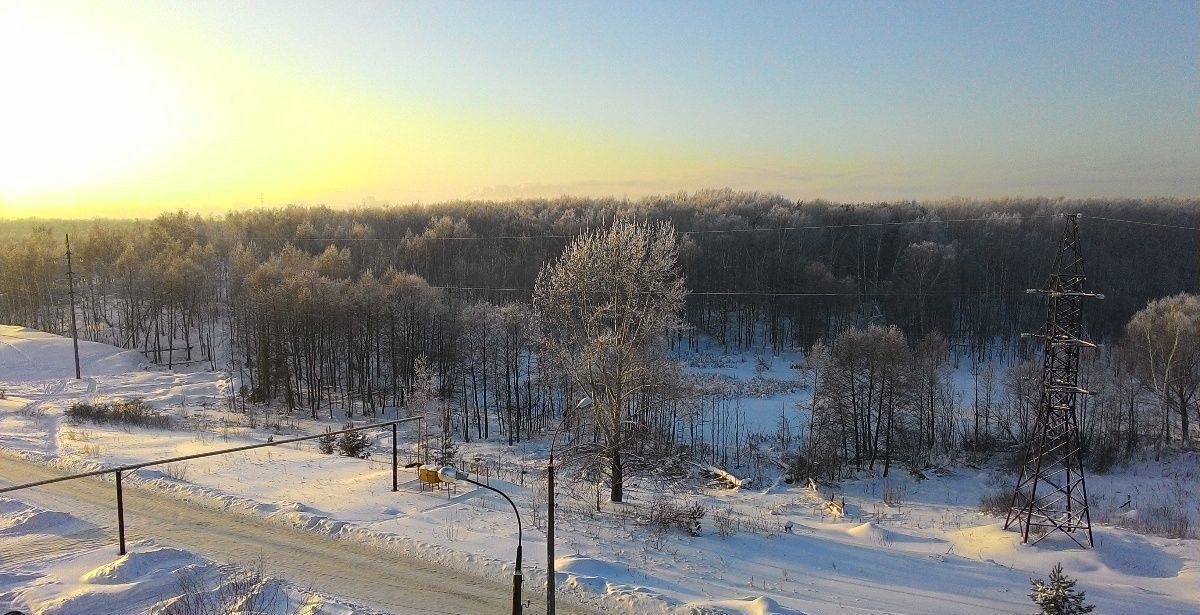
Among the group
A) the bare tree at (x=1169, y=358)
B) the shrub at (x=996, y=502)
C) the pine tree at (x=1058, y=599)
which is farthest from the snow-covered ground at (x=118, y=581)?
the bare tree at (x=1169, y=358)

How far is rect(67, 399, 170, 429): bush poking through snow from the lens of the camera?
31438 mm

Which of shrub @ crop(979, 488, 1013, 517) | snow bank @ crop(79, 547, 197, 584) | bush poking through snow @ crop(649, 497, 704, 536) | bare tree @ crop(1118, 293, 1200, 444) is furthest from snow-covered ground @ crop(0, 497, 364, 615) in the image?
bare tree @ crop(1118, 293, 1200, 444)

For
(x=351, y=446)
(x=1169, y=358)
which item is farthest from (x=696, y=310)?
(x=351, y=446)

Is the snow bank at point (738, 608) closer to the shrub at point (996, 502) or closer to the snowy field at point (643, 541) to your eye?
the snowy field at point (643, 541)

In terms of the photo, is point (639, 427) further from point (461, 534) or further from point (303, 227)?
point (303, 227)

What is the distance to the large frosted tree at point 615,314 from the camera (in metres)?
21.2

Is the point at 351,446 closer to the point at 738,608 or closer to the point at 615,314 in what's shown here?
the point at 615,314

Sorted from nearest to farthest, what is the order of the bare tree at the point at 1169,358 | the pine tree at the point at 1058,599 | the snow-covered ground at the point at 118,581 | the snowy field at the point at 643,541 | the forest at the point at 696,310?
the pine tree at the point at 1058,599
the snow-covered ground at the point at 118,581
the snowy field at the point at 643,541
the bare tree at the point at 1169,358
the forest at the point at 696,310

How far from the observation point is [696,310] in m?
67.9

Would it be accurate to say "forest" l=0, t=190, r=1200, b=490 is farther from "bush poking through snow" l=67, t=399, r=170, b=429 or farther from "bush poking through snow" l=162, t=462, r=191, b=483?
"bush poking through snow" l=162, t=462, r=191, b=483

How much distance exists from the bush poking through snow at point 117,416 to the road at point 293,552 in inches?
469

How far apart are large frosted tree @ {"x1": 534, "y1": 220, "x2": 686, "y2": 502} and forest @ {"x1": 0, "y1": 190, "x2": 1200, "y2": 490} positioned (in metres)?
0.25

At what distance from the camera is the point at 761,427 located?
40750mm

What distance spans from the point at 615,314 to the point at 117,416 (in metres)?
25.1
